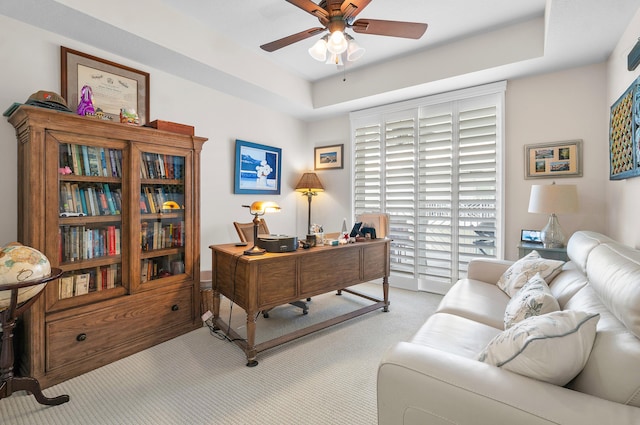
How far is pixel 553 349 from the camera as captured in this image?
37.9 inches

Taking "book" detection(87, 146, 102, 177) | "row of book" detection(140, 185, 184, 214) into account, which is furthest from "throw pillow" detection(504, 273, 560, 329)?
"book" detection(87, 146, 102, 177)

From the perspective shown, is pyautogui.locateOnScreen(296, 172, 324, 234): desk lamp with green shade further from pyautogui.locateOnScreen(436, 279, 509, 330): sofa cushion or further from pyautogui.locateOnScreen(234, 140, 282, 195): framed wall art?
pyautogui.locateOnScreen(436, 279, 509, 330): sofa cushion

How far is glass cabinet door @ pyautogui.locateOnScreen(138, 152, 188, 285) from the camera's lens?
8.16 feet

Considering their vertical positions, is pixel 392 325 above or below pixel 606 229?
below

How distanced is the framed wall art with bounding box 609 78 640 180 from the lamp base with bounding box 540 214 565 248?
560 millimetres

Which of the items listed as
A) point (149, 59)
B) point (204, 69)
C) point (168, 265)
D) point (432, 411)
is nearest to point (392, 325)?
point (432, 411)

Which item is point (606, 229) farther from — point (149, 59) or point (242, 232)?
point (149, 59)

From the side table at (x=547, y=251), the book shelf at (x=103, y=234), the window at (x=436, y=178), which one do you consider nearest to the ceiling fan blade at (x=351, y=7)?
the book shelf at (x=103, y=234)

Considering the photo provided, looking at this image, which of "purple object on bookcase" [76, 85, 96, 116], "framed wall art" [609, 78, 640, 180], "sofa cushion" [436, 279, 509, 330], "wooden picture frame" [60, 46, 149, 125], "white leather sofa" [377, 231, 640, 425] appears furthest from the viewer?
"wooden picture frame" [60, 46, 149, 125]

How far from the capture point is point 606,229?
2830 millimetres

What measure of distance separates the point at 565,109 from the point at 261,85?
323 centimetres

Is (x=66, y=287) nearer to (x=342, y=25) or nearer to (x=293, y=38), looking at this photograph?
(x=293, y=38)

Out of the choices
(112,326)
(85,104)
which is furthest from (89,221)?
(85,104)

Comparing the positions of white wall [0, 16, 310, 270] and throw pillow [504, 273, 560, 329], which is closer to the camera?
throw pillow [504, 273, 560, 329]
